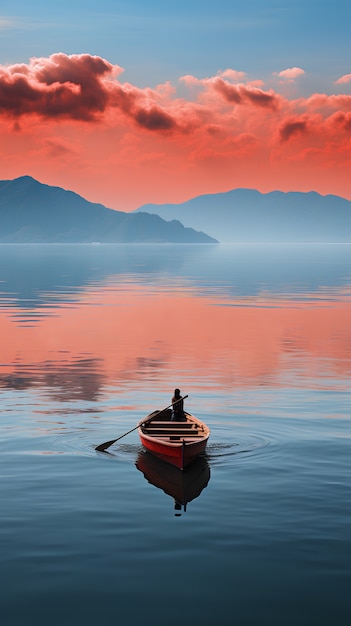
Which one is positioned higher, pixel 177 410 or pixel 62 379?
pixel 177 410

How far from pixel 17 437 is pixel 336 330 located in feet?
147

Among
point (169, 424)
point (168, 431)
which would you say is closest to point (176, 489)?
point (168, 431)

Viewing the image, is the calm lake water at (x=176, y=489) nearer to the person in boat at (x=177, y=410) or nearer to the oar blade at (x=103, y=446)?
the oar blade at (x=103, y=446)

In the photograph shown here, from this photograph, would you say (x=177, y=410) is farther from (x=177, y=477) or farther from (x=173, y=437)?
(x=177, y=477)

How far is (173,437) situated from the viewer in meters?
32.4

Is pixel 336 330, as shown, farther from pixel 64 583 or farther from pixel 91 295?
pixel 64 583

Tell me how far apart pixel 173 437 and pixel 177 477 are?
316 centimetres

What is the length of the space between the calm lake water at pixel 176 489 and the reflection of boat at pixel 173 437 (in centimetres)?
67

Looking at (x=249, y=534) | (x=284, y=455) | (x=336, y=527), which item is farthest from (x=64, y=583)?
(x=284, y=455)

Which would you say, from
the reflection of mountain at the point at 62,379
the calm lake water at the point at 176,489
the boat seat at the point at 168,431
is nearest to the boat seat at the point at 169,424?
the boat seat at the point at 168,431

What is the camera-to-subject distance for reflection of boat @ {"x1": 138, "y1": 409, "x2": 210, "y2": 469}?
97.3 feet

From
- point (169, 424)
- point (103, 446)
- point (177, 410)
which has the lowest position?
point (103, 446)

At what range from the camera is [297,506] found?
25.3 meters

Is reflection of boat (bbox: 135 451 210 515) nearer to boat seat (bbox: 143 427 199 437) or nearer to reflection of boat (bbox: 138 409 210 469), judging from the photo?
reflection of boat (bbox: 138 409 210 469)
